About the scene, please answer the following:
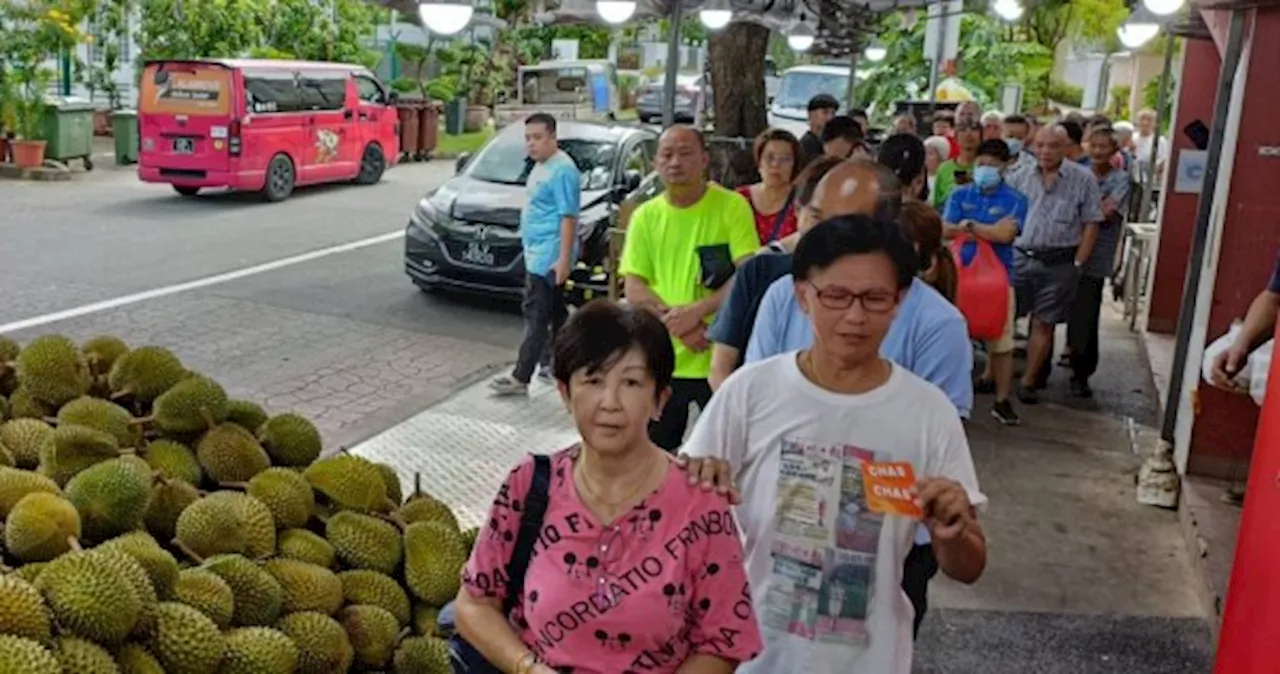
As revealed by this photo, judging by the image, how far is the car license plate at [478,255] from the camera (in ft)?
32.4

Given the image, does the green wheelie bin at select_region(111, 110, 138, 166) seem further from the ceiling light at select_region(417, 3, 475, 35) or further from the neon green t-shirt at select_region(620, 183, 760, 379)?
the neon green t-shirt at select_region(620, 183, 760, 379)

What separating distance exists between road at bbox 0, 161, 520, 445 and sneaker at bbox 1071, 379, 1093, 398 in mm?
3804

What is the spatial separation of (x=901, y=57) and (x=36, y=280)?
17.0m

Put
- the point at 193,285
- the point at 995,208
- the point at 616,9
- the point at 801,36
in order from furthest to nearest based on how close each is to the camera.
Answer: the point at 801,36
the point at 193,285
the point at 616,9
the point at 995,208

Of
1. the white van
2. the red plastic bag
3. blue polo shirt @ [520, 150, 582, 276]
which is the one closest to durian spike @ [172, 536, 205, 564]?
blue polo shirt @ [520, 150, 582, 276]

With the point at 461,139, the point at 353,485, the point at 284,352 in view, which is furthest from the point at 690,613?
the point at 461,139

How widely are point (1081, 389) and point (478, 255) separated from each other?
4674 millimetres

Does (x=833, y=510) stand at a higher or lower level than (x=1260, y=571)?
higher

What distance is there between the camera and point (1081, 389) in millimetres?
7746

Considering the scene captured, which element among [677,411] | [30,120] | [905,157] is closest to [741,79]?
[905,157]

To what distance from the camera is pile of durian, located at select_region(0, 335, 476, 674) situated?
8.02 feet

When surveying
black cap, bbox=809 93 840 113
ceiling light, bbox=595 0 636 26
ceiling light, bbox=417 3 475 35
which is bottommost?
black cap, bbox=809 93 840 113

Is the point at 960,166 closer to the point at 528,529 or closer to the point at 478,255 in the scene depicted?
the point at 478,255

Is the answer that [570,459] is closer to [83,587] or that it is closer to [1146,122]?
[83,587]
